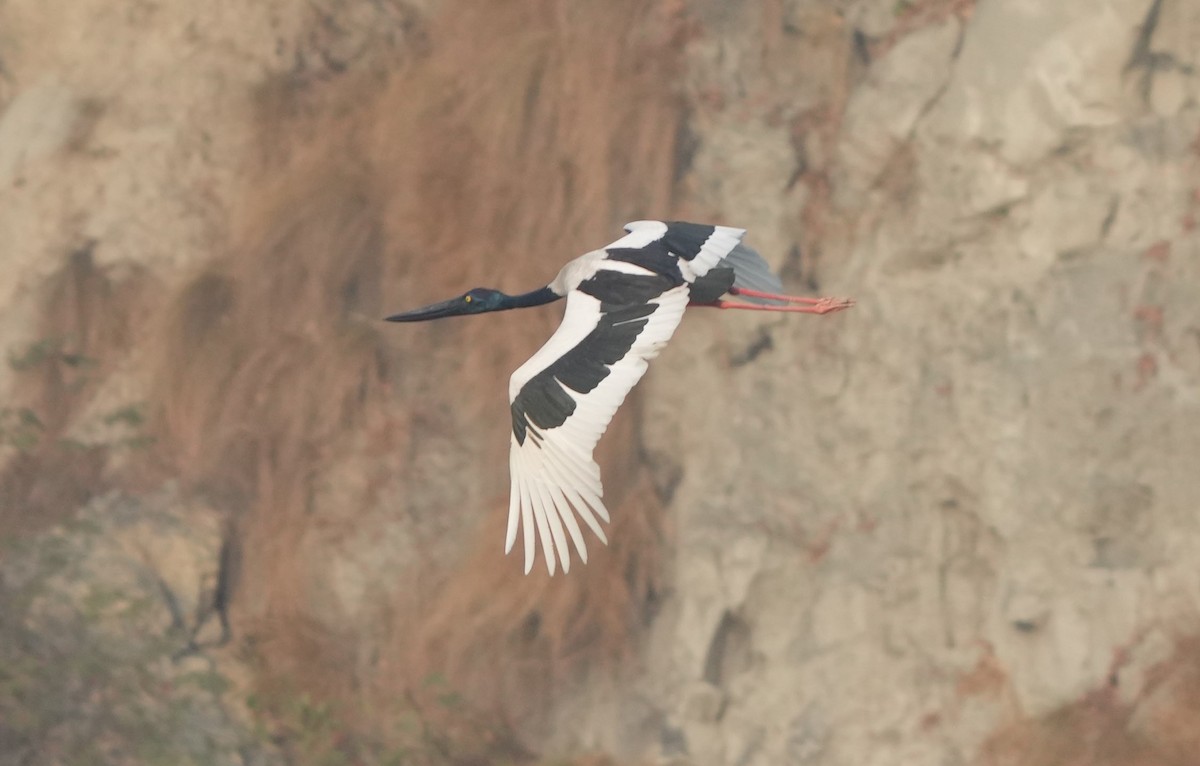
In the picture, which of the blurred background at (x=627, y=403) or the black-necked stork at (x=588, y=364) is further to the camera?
the blurred background at (x=627, y=403)

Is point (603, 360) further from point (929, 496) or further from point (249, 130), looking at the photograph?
point (249, 130)

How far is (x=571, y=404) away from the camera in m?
8.59

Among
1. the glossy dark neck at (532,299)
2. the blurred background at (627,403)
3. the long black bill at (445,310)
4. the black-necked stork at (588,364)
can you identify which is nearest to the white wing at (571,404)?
the black-necked stork at (588,364)

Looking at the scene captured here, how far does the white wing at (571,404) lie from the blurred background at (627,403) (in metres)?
3.46

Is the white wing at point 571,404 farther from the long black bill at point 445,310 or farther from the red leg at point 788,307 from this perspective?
the long black bill at point 445,310

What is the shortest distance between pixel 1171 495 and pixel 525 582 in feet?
11.7

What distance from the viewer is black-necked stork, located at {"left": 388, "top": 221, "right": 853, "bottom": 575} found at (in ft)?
27.3

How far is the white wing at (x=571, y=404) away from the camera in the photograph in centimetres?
830

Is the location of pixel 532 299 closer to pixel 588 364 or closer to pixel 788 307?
pixel 788 307

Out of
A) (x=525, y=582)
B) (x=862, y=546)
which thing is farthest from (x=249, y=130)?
(x=862, y=546)

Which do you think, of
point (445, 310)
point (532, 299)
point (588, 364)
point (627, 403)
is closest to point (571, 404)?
point (588, 364)

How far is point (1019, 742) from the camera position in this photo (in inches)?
467

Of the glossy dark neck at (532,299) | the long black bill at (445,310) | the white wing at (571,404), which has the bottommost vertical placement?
the white wing at (571,404)

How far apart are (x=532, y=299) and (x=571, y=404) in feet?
6.31
